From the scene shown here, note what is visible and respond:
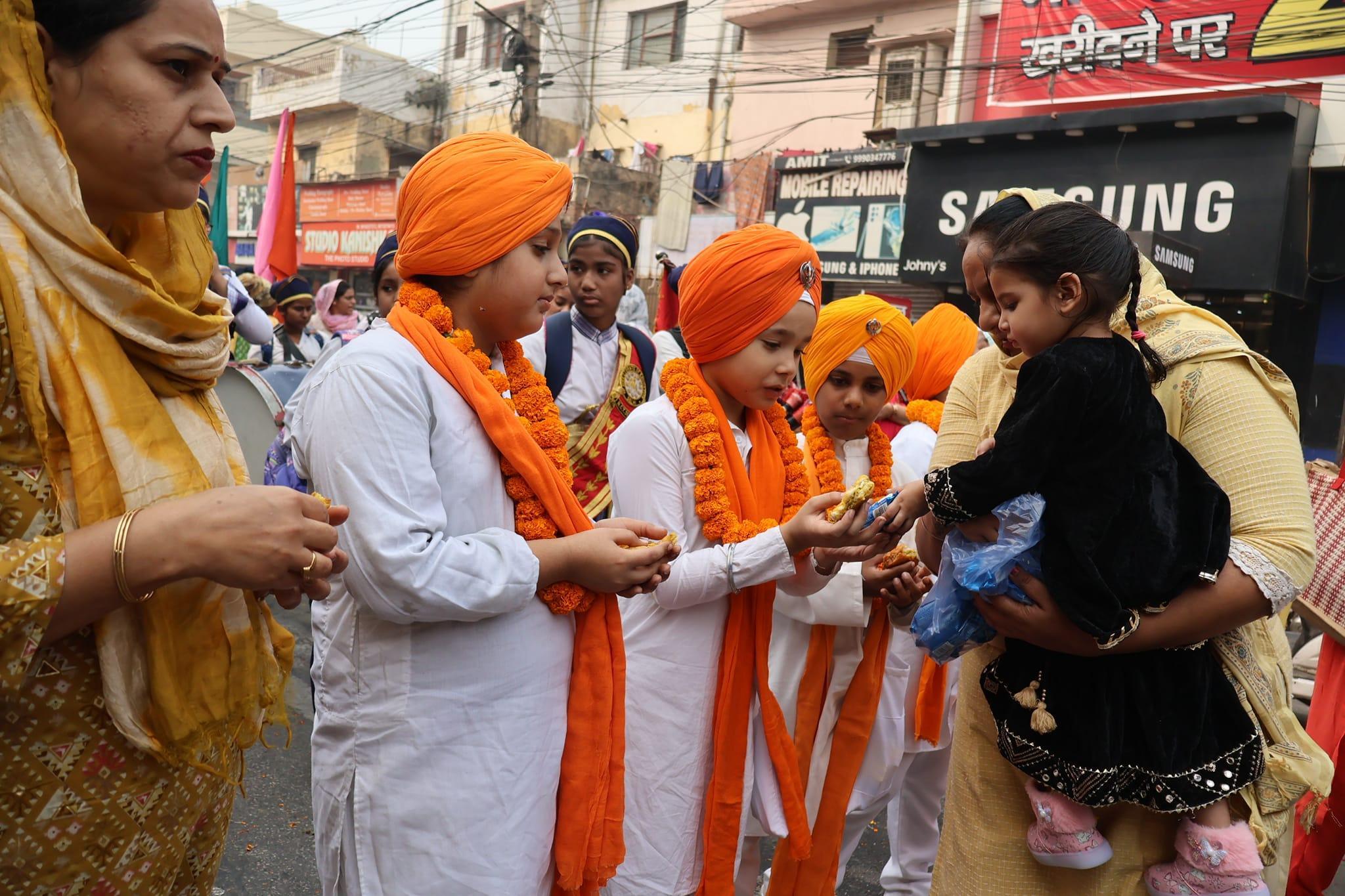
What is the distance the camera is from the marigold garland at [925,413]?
411 centimetres

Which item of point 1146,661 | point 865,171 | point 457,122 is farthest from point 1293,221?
point 457,122

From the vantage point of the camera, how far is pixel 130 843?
4.58 ft

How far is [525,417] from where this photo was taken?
2.27 metres

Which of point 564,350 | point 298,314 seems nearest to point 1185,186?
point 564,350

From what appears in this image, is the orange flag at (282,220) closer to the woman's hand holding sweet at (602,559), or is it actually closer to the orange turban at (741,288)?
the orange turban at (741,288)

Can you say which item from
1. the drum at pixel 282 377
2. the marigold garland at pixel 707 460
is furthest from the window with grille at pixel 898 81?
the marigold garland at pixel 707 460

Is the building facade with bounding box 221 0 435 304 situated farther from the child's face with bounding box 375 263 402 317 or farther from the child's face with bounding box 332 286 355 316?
the child's face with bounding box 375 263 402 317

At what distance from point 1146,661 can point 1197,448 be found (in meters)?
0.45

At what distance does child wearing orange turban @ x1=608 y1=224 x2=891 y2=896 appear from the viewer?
2496 millimetres

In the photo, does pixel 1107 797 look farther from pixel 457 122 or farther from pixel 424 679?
pixel 457 122

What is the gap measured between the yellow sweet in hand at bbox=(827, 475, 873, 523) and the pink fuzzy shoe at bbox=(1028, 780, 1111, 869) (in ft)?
2.43

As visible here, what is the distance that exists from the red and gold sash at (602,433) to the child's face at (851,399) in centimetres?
139

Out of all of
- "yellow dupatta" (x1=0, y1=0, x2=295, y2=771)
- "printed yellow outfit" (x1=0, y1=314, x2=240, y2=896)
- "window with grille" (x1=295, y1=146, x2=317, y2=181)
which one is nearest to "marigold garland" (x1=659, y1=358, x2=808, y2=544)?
"yellow dupatta" (x1=0, y1=0, x2=295, y2=771)

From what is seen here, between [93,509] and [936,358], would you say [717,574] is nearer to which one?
[93,509]
